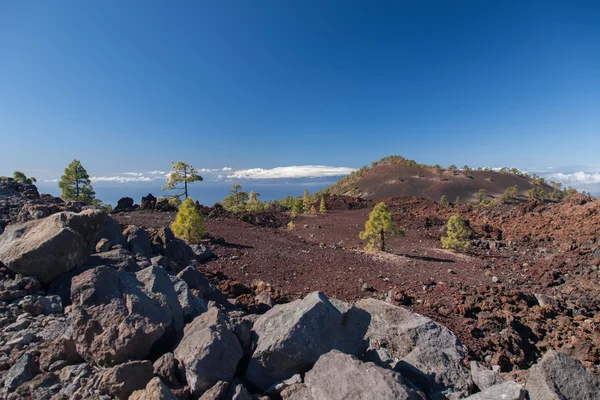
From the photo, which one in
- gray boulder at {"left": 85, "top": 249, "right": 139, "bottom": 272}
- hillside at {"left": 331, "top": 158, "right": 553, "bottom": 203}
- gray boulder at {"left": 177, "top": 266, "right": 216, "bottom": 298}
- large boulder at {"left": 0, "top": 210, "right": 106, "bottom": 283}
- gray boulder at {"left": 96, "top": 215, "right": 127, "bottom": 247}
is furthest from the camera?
hillside at {"left": 331, "top": 158, "right": 553, "bottom": 203}

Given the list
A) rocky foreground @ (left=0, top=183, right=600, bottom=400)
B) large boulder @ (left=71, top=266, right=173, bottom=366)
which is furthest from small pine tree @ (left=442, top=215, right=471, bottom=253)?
large boulder @ (left=71, top=266, right=173, bottom=366)

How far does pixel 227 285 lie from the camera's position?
31.8 ft

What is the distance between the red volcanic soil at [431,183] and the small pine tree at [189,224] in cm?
6512

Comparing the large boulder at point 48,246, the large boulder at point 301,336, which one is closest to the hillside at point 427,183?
the large boulder at point 48,246

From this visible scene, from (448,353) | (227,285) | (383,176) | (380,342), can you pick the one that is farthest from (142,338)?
(383,176)

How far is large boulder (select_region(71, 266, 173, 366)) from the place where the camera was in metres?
3.89

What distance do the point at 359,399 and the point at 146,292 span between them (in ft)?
11.3

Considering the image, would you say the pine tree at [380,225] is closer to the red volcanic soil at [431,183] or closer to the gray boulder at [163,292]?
the gray boulder at [163,292]

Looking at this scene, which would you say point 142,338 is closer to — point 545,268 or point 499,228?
point 545,268

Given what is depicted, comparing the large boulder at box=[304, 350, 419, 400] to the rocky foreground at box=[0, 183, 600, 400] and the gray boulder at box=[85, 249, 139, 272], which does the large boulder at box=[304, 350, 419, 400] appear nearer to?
the rocky foreground at box=[0, 183, 600, 400]

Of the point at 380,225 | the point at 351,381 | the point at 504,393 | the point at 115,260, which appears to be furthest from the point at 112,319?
the point at 380,225

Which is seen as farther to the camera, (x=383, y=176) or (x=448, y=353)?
(x=383, y=176)

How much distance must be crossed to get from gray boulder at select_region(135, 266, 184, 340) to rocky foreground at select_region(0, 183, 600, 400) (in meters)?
0.02

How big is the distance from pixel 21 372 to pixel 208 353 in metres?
2.19
